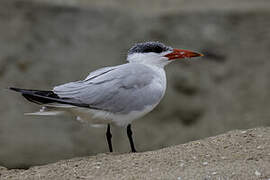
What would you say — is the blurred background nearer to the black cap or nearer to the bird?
the black cap

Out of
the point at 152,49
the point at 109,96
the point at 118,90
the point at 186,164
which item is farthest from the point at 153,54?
the point at 186,164

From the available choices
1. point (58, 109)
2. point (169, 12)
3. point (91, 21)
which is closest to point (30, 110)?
point (91, 21)

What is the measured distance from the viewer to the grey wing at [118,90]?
15.7 ft

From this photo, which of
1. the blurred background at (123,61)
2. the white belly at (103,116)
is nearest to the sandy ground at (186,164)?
the white belly at (103,116)

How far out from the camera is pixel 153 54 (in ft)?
17.3

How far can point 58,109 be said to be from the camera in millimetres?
4781

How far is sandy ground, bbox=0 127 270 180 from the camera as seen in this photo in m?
3.80

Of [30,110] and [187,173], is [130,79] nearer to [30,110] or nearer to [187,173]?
[187,173]

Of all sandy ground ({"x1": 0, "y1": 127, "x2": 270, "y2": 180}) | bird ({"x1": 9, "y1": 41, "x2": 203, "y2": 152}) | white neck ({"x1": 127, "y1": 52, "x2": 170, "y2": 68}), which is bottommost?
sandy ground ({"x1": 0, "y1": 127, "x2": 270, "y2": 180})

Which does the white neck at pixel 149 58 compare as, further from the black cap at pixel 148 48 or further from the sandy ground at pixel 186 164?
the sandy ground at pixel 186 164

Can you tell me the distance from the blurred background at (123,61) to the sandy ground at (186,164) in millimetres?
4370

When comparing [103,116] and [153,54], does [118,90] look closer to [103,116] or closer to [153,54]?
[103,116]

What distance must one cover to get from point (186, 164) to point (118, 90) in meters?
1.16

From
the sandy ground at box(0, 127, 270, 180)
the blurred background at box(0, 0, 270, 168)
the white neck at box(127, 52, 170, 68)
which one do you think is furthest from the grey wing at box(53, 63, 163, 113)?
the blurred background at box(0, 0, 270, 168)
